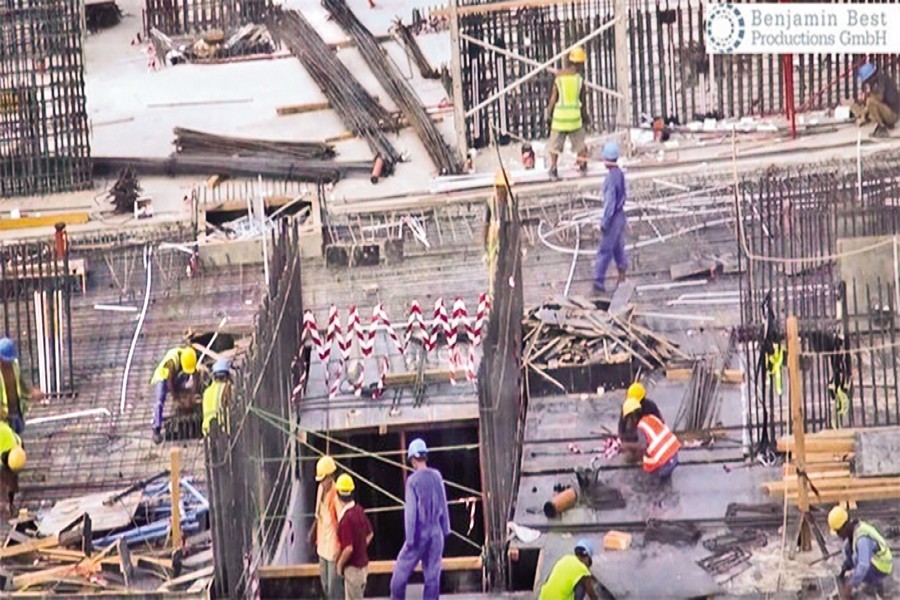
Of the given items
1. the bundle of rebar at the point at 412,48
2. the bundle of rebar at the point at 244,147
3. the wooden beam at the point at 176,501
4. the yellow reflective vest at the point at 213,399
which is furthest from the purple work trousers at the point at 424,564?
the bundle of rebar at the point at 412,48

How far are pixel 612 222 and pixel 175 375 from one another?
5272 mm


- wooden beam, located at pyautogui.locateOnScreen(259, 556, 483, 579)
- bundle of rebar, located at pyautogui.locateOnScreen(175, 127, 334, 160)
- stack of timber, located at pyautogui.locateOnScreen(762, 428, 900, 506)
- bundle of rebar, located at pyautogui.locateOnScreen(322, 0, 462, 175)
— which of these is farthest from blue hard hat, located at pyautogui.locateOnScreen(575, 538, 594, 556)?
bundle of rebar, located at pyautogui.locateOnScreen(175, 127, 334, 160)

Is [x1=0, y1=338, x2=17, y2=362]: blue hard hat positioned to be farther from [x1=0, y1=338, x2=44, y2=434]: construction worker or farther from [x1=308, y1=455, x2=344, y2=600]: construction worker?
[x1=308, y1=455, x2=344, y2=600]: construction worker

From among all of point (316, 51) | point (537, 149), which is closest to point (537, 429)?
point (537, 149)

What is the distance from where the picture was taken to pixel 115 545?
2861cm

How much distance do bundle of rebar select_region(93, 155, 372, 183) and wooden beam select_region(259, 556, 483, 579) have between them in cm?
1062

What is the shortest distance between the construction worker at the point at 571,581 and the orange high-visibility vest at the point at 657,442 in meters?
2.79

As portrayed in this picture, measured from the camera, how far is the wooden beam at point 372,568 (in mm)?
28094

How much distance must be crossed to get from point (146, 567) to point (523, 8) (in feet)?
40.6

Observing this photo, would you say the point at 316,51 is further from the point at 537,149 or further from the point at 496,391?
the point at 496,391

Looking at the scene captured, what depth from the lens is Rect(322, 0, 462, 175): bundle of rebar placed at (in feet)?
126

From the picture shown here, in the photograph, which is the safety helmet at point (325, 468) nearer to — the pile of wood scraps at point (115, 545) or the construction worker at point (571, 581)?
the pile of wood scraps at point (115, 545)

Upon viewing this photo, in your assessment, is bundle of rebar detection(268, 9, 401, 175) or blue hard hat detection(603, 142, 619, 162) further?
bundle of rebar detection(268, 9, 401, 175)

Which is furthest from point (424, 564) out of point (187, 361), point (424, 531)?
point (187, 361)
